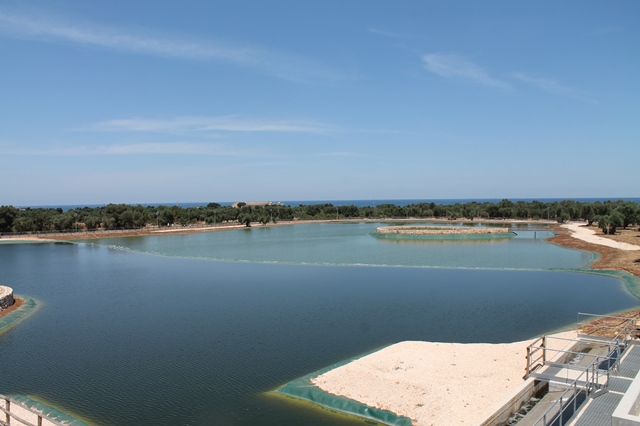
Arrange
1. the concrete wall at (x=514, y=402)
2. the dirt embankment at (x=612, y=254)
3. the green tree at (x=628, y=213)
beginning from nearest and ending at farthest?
the concrete wall at (x=514, y=402) < the dirt embankment at (x=612, y=254) < the green tree at (x=628, y=213)

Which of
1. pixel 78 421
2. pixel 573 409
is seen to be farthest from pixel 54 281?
pixel 573 409

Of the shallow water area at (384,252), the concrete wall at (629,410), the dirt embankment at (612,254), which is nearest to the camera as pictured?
the concrete wall at (629,410)

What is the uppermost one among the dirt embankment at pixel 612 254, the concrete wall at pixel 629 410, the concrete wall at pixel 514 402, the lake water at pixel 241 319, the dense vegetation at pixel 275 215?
the dense vegetation at pixel 275 215

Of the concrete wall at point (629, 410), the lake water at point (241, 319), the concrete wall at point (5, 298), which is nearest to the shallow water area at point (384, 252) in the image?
the lake water at point (241, 319)

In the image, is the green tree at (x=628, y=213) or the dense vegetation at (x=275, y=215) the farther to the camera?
the dense vegetation at (x=275, y=215)

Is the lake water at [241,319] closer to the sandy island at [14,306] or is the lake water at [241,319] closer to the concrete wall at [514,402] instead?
the sandy island at [14,306]

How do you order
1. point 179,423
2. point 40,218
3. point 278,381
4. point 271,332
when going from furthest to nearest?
point 40,218 → point 271,332 → point 278,381 → point 179,423

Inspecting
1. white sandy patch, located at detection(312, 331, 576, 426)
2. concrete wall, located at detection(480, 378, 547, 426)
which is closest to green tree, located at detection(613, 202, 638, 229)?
white sandy patch, located at detection(312, 331, 576, 426)

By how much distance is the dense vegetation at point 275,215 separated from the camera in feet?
248

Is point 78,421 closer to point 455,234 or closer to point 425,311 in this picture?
point 425,311

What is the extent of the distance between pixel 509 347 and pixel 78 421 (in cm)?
1396

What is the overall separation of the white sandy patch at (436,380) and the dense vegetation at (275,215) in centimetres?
5965

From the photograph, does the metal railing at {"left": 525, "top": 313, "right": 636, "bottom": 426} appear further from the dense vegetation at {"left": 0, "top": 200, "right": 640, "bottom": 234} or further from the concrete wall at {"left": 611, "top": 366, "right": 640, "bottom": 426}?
the dense vegetation at {"left": 0, "top": 200, "right": 640, "bottom": 234}

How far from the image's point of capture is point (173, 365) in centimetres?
1698
